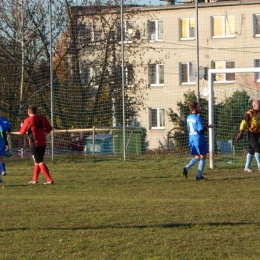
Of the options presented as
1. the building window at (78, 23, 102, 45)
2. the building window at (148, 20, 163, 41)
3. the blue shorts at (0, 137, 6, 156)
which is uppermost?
the building window at (148, 20, 163, 41)

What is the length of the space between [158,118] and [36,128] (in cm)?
1272

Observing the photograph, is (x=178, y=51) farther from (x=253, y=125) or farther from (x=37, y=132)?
(x=37, y=132)

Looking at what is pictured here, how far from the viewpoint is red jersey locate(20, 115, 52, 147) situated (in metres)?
17.7

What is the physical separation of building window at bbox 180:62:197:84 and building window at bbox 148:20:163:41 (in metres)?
1.76

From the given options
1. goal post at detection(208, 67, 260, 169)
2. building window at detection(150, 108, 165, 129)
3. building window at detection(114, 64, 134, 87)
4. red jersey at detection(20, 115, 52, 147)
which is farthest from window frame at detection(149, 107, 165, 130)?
red jersey at detection(20, 115, 52, 147)

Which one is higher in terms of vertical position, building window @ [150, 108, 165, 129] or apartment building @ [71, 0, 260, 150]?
apartment building @ [71, 0, 260, 150]

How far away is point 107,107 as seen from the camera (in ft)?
92.5

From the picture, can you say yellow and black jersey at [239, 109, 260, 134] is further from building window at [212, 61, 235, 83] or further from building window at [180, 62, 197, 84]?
building window at [212, 61, 235, 83]

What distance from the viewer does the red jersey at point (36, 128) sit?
17.7 m

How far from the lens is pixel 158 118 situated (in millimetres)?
30016

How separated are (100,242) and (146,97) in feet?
72.5

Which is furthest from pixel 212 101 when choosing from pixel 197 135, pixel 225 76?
pixel 225 76

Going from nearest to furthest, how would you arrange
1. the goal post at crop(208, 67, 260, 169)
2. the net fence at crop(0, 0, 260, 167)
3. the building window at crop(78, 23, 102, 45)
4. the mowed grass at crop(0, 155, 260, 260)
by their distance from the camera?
1. the mowed grass at crop(0, 155, 260, 260)
2. the goal post at crop(208, 67, 260, 169)
3. the net fence at crop(0, 0, 260, 167)
4. the building window at crop(78, 23, 102, 45)

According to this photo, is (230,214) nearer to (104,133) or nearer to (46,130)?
(46,130)
